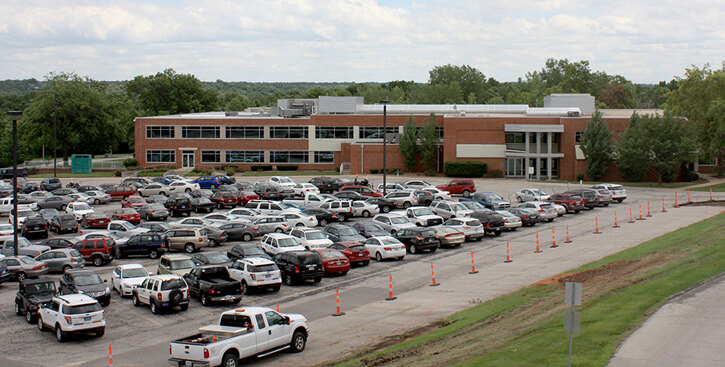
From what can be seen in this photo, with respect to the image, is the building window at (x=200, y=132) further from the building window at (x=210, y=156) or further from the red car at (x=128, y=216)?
the red car at (x=128, y=216)

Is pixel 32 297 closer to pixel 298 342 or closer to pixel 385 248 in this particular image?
pixel 298 342

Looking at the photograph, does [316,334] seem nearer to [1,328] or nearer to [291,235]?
[1,328]

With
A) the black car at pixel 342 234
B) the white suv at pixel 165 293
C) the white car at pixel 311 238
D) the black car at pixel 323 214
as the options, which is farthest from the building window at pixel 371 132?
the white suv at pixel 165 293

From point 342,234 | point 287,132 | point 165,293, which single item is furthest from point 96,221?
point 287,132

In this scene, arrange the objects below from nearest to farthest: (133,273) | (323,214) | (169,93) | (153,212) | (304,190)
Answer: (133,273) < (323,214) < (153,212) < (304,190) < (169,93)

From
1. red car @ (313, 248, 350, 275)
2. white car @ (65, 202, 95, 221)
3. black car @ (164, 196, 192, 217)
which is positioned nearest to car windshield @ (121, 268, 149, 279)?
red car @ (313, 248, 350, 275)

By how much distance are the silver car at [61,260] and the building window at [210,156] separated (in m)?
54.7

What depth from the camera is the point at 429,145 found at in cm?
7762

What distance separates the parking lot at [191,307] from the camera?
21.2 m

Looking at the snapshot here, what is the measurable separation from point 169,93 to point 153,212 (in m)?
91.1

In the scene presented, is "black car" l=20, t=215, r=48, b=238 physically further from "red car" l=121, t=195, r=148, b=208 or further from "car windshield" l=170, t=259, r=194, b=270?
"car windshield" l=170, t=259, r=194, b=270

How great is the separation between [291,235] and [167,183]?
3082 cm

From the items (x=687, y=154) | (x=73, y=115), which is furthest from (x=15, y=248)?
(x=73, y=115)

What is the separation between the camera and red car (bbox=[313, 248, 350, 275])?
3064 centimetres
